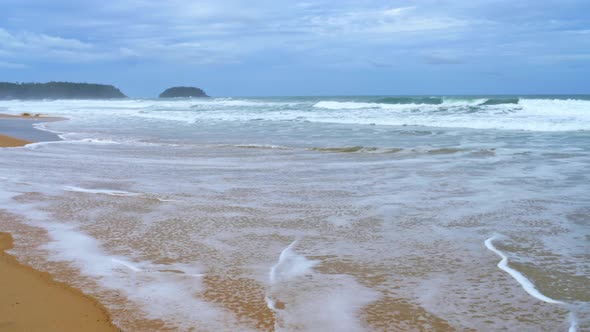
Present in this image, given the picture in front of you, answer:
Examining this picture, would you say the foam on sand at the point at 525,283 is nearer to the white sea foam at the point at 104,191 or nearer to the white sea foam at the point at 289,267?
the white sea foam at the point at 289,267

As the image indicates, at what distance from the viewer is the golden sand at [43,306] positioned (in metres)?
3.05

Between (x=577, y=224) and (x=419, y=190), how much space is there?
215cm

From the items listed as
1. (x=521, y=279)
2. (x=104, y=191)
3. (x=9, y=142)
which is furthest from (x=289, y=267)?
(x=9, y=142)

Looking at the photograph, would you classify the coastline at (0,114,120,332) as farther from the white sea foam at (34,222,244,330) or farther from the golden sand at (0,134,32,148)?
the golden sand at (0,134,32,148)

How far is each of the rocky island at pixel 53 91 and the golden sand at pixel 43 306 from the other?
129751 mm

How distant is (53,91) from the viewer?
130m

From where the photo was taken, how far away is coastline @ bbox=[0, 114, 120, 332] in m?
3.05

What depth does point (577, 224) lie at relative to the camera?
216 inches

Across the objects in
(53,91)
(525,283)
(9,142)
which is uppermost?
(53,91)

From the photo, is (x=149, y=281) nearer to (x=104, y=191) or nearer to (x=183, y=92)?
(x=104, y=191)

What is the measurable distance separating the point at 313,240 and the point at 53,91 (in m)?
137

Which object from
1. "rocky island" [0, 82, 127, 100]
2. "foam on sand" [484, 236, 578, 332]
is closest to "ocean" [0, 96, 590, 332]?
"foam on sand" [484, 236, 578, 332]

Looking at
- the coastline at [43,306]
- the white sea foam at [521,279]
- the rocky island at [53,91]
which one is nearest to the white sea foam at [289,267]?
the coastline at [43,306]

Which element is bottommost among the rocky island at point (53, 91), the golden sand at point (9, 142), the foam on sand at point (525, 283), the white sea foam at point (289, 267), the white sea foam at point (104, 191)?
the foam on sand at point (525, 283)
